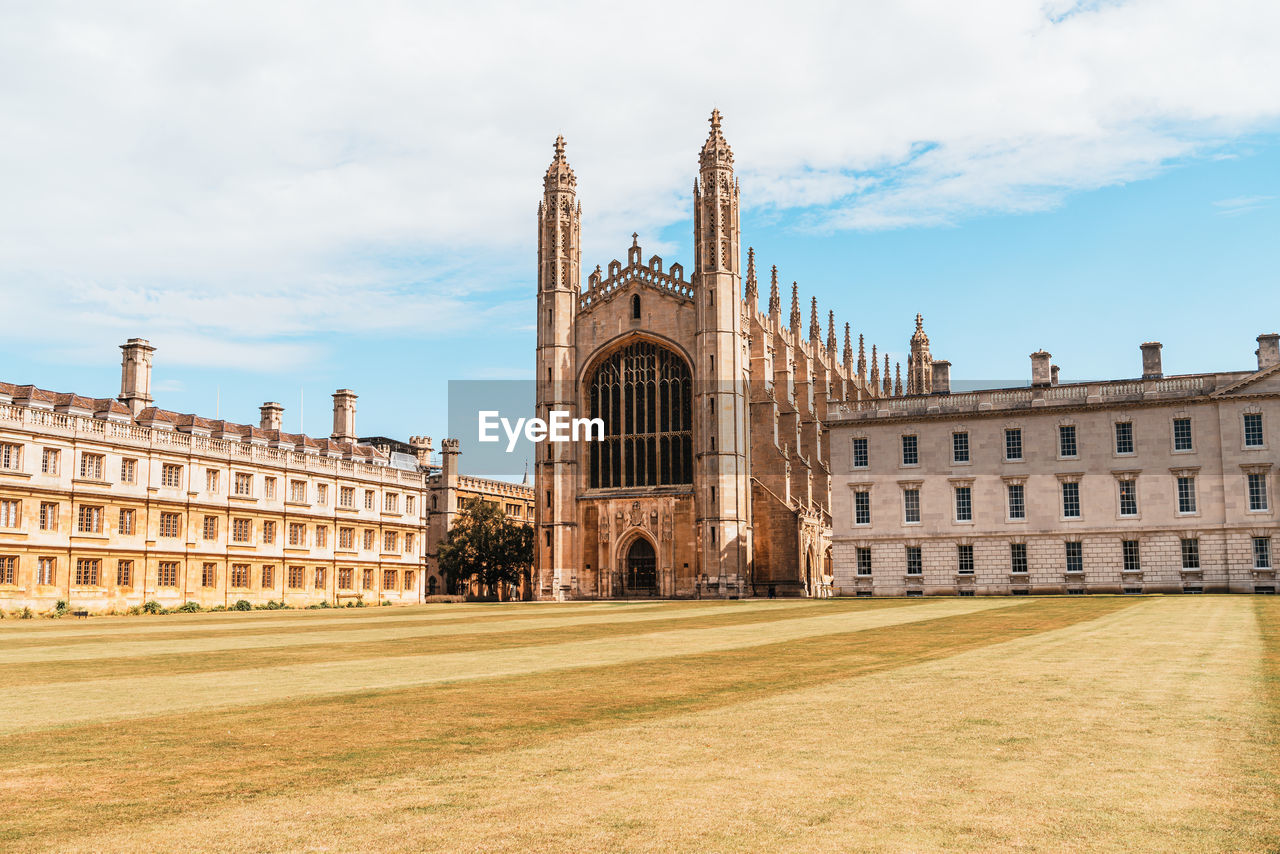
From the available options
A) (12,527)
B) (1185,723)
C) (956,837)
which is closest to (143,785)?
(956,837)

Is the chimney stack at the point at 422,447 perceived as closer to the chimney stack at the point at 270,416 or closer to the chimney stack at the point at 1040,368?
the chimney stack at the point at 270,416

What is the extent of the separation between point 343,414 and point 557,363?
14829mm

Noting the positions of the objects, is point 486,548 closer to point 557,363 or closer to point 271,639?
point 557,363

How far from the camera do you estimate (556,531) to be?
2653 inches

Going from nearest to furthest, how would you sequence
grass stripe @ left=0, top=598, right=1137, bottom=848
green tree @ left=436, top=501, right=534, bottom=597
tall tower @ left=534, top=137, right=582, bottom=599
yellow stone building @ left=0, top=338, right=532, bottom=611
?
grass stripe @ left=0, top=598, right=1137, bottom=848, yellow stone building @ left=0, top=338, right=532, bottom=611, tall tower @ left=534, top=137, right=582, bottom=599, green tree @ left=436, top=501, right=534, bottom=597

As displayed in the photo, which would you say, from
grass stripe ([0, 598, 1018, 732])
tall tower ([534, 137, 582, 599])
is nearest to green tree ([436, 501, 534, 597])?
tall tower ([534, 137, 582, 599])

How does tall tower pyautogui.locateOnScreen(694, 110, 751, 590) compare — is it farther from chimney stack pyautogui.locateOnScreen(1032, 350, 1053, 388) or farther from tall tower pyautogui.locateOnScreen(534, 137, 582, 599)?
chimney stack pyautogui.locateOnScreen(1032, 350, 1053, 388)

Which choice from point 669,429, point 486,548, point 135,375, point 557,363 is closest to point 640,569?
point 669,429

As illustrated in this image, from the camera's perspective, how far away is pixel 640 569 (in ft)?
223

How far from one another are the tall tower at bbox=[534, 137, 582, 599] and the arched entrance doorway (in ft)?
11.1

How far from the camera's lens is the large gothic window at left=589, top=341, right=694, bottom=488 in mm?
67750

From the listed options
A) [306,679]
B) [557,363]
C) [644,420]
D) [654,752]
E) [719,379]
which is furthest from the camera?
[557,363]

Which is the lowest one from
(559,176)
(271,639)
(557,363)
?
(271,639)

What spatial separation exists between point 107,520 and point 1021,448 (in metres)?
42.2
